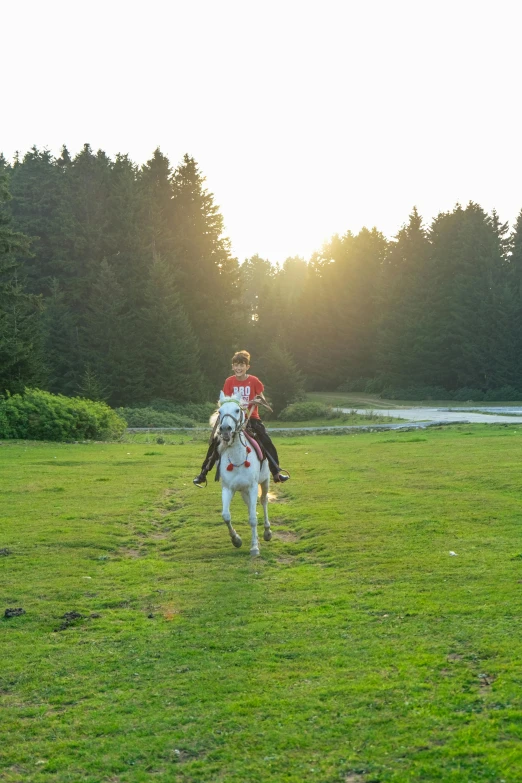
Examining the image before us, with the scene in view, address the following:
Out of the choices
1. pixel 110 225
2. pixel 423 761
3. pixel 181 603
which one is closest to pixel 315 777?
pixel 423 761

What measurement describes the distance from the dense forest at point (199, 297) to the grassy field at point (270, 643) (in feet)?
115

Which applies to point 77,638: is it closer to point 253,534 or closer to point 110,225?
point 253,534

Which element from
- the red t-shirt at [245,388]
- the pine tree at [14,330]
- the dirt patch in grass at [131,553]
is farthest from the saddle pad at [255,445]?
the pine tree at [14,330]

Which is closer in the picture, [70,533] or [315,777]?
[315,777]

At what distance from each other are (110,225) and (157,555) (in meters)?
58.4

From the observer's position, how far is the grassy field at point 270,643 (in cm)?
537

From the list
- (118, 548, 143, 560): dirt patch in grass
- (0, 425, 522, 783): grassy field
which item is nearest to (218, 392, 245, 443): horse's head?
(0, 425, 522, 783): grassy field

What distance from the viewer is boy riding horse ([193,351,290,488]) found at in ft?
41.8

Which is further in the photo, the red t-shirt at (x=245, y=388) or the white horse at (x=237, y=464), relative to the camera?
the red t-shirt at (x=245, y=388)

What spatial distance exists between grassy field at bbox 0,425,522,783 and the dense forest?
35.0 meters

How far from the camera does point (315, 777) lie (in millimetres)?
5016

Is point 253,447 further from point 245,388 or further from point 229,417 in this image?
point 229,417

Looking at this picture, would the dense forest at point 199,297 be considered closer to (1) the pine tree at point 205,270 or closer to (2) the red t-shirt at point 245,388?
(1) the pine tree at point 205,270

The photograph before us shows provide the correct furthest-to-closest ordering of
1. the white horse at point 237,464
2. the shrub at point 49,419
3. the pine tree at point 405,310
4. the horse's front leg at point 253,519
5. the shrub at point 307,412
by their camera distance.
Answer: the pine tree at point 405,310 → the shrub at point 307,412 → the shrub at point 49,419 → the horse's front leg at point 253,519 → the white horse at point 237,464
